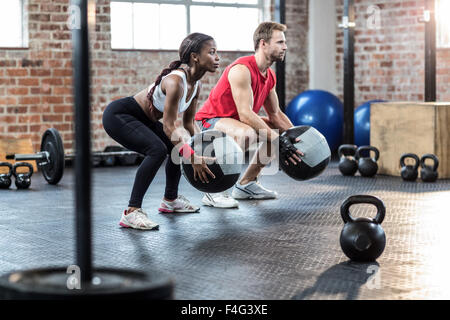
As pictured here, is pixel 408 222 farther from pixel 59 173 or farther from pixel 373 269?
pixel 59 173

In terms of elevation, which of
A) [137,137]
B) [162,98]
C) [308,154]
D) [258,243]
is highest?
[162,98]

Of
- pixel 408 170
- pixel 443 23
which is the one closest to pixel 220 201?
pixel 408 170

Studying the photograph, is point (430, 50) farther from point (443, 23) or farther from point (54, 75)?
point (54, 75)

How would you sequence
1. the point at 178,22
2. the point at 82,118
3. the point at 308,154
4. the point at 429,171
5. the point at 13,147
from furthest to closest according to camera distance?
the point at 178,22 → the point at 13,147 → the point at 429,171 → the point at 308,154 → the point at 82,118

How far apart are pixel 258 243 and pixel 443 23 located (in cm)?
567

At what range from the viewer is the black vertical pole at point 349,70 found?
714 centimetres

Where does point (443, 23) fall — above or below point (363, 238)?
above

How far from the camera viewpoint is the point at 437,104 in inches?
248

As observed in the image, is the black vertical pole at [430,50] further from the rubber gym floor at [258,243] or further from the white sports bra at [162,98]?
the white sports bra at [162,98]

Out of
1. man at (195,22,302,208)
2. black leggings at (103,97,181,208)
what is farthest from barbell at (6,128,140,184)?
black leggings at (103,97,181,208)

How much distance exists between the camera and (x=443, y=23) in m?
8.30

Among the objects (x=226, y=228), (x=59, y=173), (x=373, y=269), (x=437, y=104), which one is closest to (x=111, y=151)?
(x=59, y=173)

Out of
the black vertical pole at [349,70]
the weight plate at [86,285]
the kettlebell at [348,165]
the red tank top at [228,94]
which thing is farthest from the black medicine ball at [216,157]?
the black vertical pole at [349,70]
